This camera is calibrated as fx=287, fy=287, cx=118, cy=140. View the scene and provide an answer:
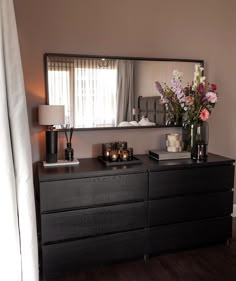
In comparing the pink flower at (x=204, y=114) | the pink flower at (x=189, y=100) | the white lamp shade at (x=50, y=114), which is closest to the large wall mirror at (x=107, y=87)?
the white lamp shade at (x=50, y=114)

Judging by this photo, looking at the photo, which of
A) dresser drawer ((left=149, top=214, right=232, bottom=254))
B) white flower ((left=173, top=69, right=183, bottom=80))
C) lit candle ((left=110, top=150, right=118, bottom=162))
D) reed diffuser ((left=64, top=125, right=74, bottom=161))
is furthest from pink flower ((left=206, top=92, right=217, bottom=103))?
reed diffuser ((left=64, top=125, right=74, bottom=161))

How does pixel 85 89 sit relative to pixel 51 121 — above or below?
above

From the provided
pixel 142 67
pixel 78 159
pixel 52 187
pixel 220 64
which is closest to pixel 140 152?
pixel 78 159

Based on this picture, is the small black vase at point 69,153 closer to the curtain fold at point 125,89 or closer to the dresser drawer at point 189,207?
the curtain fold at point 125,89

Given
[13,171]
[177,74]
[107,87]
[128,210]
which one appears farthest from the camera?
[177,74]

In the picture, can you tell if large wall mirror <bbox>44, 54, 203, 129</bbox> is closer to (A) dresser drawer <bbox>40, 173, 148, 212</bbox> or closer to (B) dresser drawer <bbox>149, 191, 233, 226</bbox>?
(A) dresser drawer <bbox>40, 173, 148, 212</bbox>

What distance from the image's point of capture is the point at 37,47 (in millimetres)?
2484

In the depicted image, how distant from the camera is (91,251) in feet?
7.48

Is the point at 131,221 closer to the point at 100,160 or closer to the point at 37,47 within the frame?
the point at 100,160

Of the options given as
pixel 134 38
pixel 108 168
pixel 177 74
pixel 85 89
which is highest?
pixel 134 38

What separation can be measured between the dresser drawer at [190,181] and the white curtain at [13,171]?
123cm

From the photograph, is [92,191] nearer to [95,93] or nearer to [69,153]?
[69,153]

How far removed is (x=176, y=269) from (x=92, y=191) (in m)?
0.95

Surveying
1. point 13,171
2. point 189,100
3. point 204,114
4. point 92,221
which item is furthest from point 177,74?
point 13,171
